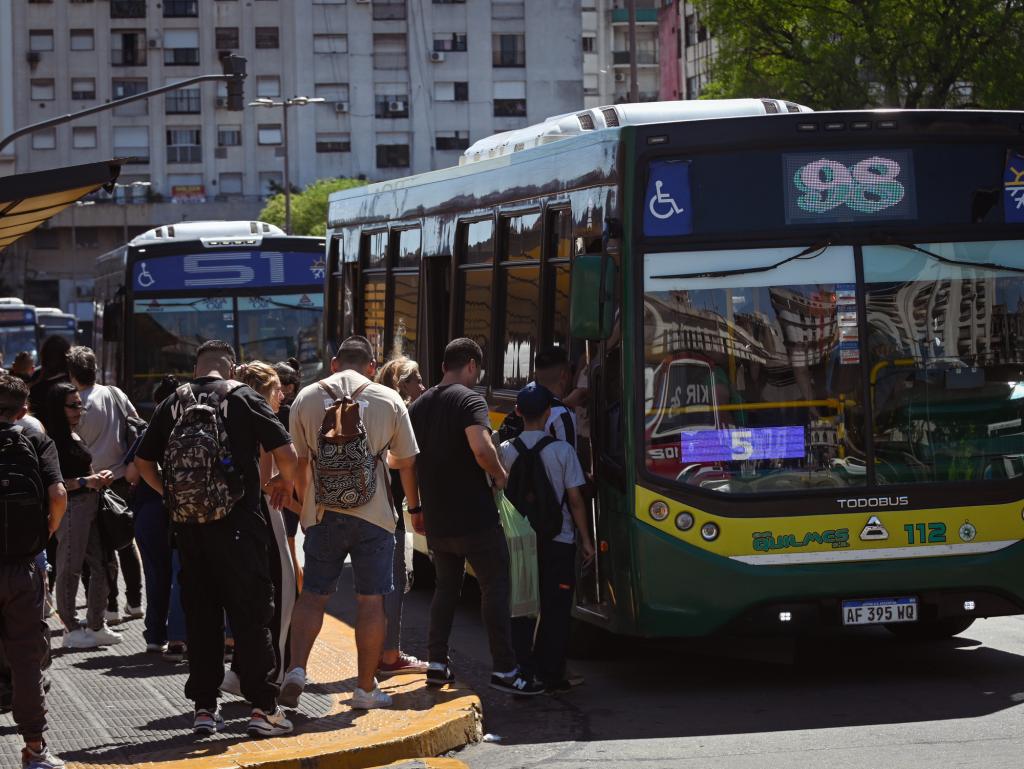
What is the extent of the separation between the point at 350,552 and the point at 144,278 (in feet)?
44.5

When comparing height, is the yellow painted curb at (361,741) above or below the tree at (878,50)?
below

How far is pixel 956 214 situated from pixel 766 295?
1.11 meters

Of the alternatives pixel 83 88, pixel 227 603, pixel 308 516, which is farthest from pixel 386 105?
pixel 227 603

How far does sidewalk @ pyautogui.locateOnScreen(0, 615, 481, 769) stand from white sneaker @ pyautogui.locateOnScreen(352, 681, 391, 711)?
46 mm

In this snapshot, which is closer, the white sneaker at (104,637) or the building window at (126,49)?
the white sneaker at (104,637)

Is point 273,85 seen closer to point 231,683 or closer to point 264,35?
point 264,35

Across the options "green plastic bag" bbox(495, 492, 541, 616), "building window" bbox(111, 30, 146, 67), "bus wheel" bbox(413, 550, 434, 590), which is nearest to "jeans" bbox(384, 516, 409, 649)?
"green plastic bag" bbox(495, 492, 541, 616)

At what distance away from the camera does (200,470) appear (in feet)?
25.4

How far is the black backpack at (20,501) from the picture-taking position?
748cm

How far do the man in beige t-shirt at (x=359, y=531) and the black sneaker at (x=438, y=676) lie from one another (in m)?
0.47

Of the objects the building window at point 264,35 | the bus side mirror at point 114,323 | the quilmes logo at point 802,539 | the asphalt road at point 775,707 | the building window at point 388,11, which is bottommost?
the asphalt road at point 775,707

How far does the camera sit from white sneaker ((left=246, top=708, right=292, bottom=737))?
797cm

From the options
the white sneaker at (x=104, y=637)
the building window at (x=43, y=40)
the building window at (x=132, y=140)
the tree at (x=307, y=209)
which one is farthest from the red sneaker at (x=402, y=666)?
the building window at (x=43, y=40)

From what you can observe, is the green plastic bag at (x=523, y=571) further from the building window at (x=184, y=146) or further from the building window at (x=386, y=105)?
the building window at (x=184, y=146)
